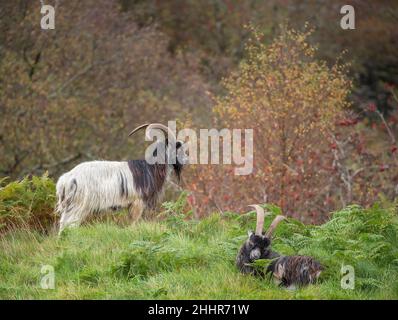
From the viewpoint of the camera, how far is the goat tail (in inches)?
440

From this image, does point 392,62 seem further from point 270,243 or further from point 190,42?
point 270,243

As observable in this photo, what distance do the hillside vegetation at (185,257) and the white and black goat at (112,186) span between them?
0.41m

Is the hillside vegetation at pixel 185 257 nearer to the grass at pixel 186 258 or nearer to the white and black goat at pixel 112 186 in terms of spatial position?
the grass at pixel 186 258

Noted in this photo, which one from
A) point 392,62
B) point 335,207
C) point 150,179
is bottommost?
point 335,207

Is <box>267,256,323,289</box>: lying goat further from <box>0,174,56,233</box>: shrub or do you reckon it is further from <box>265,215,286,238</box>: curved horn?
<box>0,174,56,233</box>: shrub

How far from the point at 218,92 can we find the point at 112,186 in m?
13.6

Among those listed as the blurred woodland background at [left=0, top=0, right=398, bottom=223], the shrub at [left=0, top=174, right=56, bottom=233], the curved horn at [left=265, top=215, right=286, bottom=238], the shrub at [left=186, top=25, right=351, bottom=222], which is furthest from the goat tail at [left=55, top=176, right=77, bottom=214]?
the shrub at [left=186, top=25, right=351, bottom=222]

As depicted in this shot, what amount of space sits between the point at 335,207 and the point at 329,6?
1529 cm

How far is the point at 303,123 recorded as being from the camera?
16.2 m

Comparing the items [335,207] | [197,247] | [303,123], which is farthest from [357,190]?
[197,247]

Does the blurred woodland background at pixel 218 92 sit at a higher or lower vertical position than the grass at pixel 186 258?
higher

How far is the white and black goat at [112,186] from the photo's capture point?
11.2 m

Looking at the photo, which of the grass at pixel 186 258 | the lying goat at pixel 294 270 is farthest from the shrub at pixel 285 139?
the lying goat at pixel 294 270

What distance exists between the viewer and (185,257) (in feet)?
30.9
